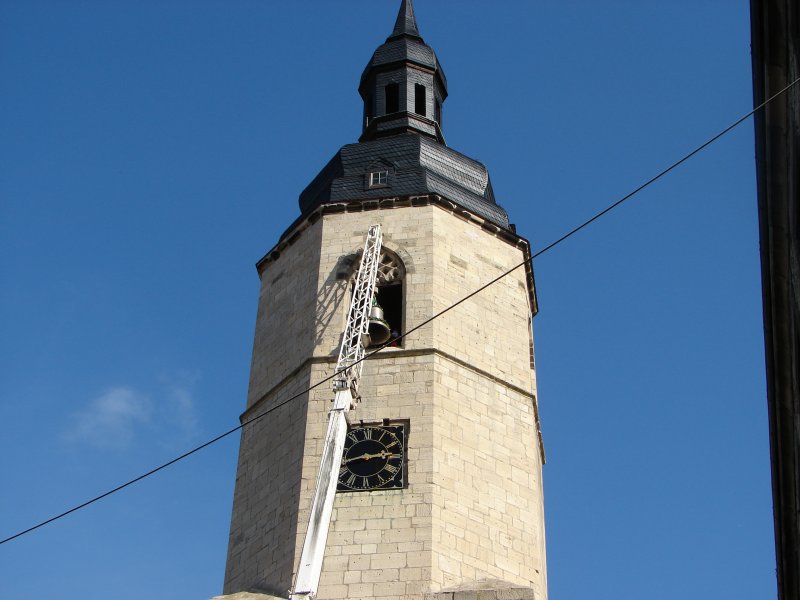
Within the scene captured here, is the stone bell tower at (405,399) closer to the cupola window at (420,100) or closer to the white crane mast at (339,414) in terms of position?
the white crane mast at (339,414)

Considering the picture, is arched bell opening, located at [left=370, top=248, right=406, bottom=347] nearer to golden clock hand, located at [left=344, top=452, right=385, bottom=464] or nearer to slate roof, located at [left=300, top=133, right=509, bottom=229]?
slate roof, located at [left=300, top=133, right=509, bottom=229]

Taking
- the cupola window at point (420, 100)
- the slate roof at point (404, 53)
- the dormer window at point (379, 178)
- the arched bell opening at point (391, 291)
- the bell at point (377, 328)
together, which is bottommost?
the bell at point (377, 328)

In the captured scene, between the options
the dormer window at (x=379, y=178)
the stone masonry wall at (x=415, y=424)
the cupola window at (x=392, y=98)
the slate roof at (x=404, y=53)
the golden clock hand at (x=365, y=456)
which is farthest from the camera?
the slate roof at (x=404, y=53)

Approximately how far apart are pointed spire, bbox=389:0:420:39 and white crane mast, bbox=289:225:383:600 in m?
7.86

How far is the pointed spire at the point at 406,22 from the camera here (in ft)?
100

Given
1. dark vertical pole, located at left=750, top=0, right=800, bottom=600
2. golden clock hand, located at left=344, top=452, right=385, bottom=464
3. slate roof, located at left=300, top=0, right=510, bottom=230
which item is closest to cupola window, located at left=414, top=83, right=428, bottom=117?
slate roof, located at left=300, top=0, right=510, bottom=230

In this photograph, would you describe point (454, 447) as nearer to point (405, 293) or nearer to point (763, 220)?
point (405, 293)

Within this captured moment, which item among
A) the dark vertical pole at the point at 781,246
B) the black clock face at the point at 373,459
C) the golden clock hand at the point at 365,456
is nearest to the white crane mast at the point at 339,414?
the black clock face at the point at 373,459

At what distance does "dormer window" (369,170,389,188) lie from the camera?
81.5 ft

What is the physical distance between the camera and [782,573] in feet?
47.6

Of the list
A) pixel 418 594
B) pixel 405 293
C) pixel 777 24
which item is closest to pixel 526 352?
pixel 405 293

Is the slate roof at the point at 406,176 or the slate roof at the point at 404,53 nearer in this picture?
the slate roof at the point at 406,176

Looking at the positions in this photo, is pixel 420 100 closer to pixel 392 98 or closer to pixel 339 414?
pixel 392 98

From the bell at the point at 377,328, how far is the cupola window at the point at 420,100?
277 inches
